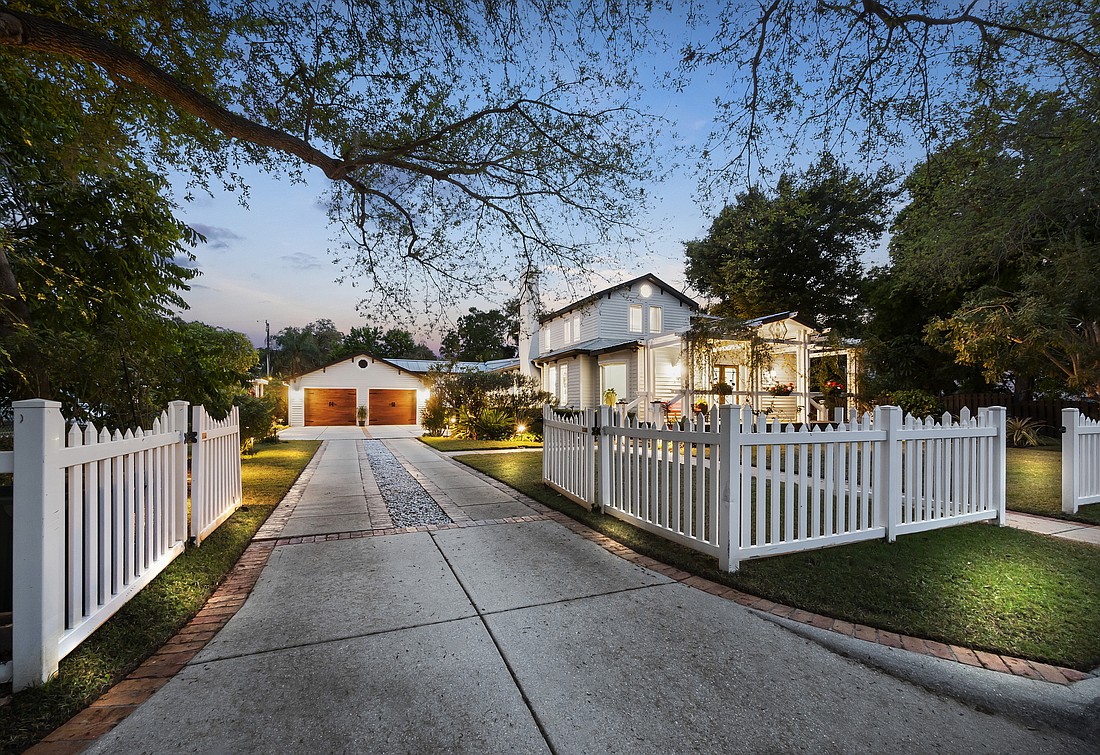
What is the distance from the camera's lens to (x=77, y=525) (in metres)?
2.31

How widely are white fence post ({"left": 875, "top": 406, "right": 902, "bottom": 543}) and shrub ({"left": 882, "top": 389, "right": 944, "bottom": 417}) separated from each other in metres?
11.7

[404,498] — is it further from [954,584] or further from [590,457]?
[954,584]

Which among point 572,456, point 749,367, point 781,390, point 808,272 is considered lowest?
point 572,456

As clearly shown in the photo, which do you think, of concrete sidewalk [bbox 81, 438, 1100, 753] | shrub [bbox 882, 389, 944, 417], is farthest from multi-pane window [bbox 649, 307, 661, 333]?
concrete sidewalk [bbox 81, 438, 1100, 753]

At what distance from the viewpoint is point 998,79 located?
4.22 metres

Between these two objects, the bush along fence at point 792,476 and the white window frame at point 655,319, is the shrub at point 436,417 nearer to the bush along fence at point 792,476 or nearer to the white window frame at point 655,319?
the white window frame at point 655,319

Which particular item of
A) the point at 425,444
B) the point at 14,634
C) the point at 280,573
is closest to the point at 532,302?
the point at 280,573

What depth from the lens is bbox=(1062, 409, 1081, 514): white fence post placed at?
5.07 m

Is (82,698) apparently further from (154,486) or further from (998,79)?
(998,79)

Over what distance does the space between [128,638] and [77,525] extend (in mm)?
712

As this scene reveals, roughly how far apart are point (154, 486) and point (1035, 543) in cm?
719

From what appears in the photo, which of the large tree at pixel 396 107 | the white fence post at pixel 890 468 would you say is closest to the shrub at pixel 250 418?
the large tree at pixel 396 107

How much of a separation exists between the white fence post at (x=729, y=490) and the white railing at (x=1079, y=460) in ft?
14.0

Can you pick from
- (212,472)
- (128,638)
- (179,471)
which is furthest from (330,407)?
(128,638)
